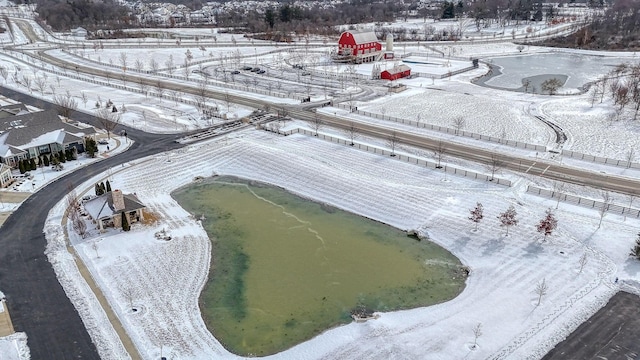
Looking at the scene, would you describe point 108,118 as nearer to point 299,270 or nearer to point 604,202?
point 299,270

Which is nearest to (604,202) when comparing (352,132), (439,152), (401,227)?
(439,152)

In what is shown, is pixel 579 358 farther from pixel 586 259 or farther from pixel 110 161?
pixel 110 161

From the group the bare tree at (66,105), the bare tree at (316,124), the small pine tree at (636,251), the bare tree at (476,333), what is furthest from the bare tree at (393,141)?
the bare tree at (66,105)

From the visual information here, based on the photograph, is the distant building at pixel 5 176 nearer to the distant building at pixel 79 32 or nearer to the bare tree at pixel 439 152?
the bare tree at pixel 439 152

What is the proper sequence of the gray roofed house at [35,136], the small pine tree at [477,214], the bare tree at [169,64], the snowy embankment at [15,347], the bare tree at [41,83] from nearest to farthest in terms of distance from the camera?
1. the snowy embankment at [15,347]
2. the small pine tree at [477,214]
3. the gray roofed house at [35,136]
4. the bare tree at [41,83]
5. the bare tree at [169,64]

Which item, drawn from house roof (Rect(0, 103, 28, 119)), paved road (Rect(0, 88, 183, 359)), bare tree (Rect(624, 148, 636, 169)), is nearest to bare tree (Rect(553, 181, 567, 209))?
bare tree (Rect(624, 148, 636, 169))

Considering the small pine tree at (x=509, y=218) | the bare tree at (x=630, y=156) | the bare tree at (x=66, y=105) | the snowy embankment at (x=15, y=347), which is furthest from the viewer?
the bare tree at (x=66, y=105)

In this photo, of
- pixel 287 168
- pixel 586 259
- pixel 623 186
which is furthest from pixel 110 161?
pixel 623 186
